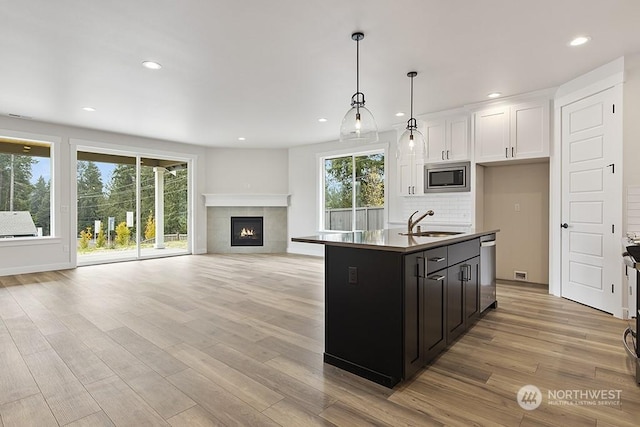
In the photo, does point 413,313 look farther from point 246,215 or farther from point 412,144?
point 246,215

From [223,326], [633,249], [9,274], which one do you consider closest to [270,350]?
[223,326]

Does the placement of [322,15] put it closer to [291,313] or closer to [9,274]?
[291,313]

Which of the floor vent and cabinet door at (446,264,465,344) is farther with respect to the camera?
the floor vent

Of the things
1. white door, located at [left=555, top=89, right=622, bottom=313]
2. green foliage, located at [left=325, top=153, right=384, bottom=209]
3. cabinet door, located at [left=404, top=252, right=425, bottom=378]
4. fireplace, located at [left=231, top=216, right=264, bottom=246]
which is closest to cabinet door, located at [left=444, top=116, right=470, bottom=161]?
white door, located at [left=555, top=89, right=622, bottom=313]

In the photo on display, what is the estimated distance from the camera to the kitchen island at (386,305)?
2.08 metres

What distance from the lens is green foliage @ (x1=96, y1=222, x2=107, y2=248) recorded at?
682 centimetres

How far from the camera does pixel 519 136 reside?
4648 millimetres

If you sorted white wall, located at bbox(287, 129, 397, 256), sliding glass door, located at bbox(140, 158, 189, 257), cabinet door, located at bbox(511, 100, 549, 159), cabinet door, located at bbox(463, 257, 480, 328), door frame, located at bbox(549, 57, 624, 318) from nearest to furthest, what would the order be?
cabinet door, located at bbox(463, 257, 480, 328) → door frame, located at bbox(549, 57, 624, 318) → cabinet door, located at bbox(511, 100, 549, 159) → sliding glass door, located at bbox(140, 158, 189, 257) → white wall, located at bbox(287, 129, 397, 256)

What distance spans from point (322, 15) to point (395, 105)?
2599 mm

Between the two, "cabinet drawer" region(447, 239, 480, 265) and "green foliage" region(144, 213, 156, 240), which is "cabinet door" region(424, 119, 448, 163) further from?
"green foliage" region(144, 213, 156, 240)

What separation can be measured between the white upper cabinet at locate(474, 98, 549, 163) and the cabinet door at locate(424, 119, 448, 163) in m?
0.53

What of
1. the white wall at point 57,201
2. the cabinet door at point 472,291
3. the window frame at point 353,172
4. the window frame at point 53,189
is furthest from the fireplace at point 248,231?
the cabinet door at point 472,291

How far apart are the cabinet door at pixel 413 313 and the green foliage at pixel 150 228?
22.7 ft

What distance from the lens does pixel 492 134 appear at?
16.0 feet
